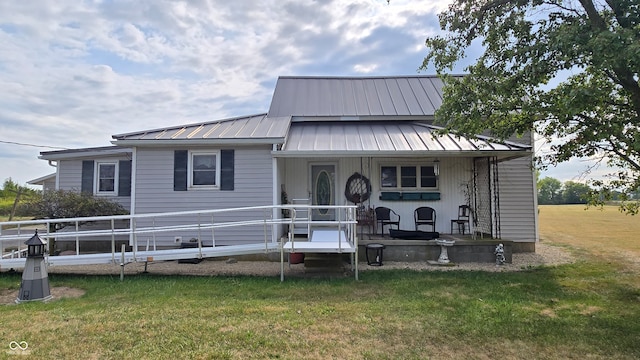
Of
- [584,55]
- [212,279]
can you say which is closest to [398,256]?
[212,279]

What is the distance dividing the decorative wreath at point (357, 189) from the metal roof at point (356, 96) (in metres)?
2.44

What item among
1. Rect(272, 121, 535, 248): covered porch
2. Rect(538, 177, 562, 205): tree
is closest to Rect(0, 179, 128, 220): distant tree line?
Rect(272, 121, 535, 248): covered porch

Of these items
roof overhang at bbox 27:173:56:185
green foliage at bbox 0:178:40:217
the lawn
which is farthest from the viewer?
green foliage at bbox 0:178:40:217

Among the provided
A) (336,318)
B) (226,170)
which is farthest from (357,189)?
(336,318)

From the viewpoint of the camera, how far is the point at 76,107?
1630 centimetres

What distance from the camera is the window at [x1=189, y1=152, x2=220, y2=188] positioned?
885cm

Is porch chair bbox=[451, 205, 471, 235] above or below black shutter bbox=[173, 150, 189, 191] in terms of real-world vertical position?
below

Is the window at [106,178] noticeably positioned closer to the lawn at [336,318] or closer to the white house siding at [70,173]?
the white house siding at [70,173]

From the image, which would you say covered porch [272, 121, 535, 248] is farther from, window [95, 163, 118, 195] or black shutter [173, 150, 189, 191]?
window [95, 163, 118, 195]

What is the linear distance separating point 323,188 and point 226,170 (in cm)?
300

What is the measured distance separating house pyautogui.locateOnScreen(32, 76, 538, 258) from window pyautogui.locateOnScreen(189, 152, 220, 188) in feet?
0.09

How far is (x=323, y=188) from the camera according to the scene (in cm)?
1029

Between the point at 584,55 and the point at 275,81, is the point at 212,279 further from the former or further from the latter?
the point at 275,81

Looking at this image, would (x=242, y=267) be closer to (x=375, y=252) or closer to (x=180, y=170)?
(x=180, y=170)
